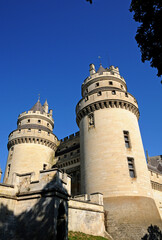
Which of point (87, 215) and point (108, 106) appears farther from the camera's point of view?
point (108, 106)

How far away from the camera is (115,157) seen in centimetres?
1869

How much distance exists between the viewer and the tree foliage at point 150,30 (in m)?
8.43

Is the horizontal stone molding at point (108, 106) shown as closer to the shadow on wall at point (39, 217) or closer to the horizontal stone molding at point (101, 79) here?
the horizontal stone molding at point (101, 79)

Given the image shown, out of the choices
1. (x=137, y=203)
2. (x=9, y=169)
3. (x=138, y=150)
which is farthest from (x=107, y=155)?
(x=9, y=169)

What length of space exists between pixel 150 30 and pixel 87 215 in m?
13.0

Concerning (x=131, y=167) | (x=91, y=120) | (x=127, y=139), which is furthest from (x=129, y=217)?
(x=91, y=120)

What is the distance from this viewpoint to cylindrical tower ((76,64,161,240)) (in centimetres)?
1614

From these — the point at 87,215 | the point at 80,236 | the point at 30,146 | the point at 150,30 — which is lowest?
the point at 80,236

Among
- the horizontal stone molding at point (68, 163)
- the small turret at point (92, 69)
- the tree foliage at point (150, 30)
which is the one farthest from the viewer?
the small turret at point (92, 69)

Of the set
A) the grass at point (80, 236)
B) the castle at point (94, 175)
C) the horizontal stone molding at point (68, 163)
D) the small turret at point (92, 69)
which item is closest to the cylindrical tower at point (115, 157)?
the castle at point (94, 175)

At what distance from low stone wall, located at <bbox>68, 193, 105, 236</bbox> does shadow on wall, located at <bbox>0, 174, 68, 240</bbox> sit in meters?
4.27

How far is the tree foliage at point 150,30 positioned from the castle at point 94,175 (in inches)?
275

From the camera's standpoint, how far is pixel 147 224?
15914mm

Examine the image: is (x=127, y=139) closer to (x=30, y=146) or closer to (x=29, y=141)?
(x=30, y=146)
